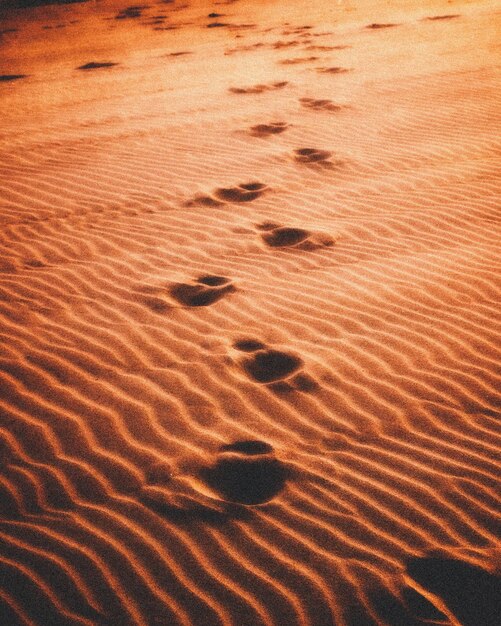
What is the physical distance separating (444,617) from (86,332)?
109 inches

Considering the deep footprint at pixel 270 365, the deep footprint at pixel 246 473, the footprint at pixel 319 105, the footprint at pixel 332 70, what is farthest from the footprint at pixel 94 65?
the deep footprint at pixel 246 473

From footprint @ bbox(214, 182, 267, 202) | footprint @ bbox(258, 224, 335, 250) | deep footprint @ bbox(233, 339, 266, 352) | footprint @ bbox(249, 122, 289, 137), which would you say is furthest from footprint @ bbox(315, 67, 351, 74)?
deep footprint @ bbox(233, 339, 266, 352)

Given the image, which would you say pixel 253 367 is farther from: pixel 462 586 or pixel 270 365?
pixel 462 586

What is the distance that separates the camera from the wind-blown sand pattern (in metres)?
2.35

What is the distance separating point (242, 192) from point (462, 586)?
171 inches

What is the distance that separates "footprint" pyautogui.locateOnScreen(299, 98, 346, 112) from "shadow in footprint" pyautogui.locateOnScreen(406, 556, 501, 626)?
271 inches

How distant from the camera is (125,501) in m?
2.65

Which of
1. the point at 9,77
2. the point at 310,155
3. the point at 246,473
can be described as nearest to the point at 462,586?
the point at 246,473

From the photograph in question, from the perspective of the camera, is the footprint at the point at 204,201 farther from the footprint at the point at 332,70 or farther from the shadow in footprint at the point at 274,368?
the footprint at the point at 332,70

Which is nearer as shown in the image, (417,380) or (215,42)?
(417,380)

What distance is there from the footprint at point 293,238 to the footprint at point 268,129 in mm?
2704

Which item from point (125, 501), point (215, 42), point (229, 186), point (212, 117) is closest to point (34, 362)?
point (125, 501)

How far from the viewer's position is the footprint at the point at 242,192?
5621 mm

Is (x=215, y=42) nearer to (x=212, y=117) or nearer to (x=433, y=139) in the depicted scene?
(x=212, y=117)
